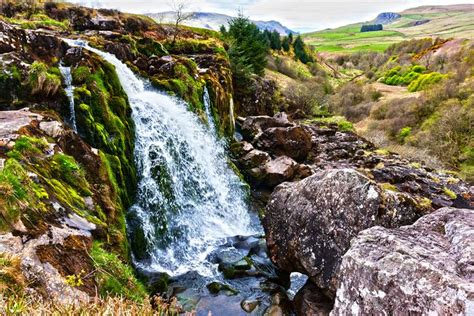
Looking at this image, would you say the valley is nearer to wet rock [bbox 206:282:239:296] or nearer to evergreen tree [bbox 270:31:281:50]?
wet rock [bbox 206:282:239:296]

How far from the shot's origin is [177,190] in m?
16.5

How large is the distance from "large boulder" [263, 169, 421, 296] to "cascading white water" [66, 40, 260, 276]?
3.75m

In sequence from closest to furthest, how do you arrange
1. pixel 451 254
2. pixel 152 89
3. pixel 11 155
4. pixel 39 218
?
pixel 451 254 < pixel 39 218 < pixel 11 155 < pixel 152 89

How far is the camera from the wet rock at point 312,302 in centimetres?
995

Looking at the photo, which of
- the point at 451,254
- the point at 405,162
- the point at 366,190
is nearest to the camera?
the point at 451,254

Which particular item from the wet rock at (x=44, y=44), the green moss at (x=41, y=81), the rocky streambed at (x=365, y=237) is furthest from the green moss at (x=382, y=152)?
the green moss at (x=41, y=81)

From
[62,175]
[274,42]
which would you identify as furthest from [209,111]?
[274,42]

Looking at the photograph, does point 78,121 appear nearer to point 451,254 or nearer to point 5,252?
point 5,252

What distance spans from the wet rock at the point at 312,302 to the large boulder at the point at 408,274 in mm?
4674

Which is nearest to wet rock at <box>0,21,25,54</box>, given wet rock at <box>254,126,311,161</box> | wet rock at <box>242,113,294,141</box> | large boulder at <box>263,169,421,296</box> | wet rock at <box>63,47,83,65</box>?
wet rock at <box>63,47,83,65</box>

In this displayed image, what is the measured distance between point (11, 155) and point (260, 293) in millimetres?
8738

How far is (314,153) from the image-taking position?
2780cm

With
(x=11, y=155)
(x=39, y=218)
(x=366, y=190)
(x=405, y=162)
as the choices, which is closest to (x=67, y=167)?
(x=11, y=155)

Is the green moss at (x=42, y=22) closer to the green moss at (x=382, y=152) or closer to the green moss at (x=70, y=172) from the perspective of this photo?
the green moss at (x=70, y=172)
